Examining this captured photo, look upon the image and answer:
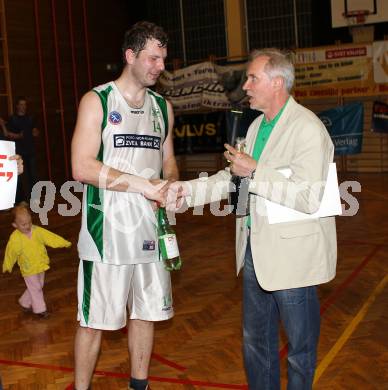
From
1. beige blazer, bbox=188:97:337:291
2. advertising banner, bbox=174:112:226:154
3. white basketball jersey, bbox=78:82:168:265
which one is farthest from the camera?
advertising banner, bbox=174:112:226:154

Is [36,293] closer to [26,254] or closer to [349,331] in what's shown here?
[26,254]

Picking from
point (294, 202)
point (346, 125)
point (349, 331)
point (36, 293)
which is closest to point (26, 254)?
point (36, 293)

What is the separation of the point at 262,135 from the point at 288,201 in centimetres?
43

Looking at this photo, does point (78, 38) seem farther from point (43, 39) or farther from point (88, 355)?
point (88, 355)

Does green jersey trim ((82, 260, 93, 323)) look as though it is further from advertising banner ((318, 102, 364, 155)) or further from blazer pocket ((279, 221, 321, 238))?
advertising banner ((318, 102, 364, 155))

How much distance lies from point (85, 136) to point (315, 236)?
120cm

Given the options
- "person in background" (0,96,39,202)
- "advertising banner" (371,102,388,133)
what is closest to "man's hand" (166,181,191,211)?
"person in background" (0,96,39,202)

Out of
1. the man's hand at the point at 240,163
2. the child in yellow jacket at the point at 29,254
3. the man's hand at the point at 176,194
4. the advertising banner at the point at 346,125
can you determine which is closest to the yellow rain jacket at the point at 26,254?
the child in yellow jacket at the point at 29,254

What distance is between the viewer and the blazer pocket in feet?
9.27

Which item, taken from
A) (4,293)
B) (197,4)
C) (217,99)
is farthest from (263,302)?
(197,4)

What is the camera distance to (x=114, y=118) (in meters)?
3.25

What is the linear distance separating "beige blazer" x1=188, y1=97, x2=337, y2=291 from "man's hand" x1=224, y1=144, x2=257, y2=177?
34 mm

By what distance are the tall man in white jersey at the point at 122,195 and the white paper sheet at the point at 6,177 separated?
300 millimetres

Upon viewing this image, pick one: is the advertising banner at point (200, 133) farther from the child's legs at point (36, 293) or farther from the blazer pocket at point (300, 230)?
the blazer pocket at point (300, 230)
